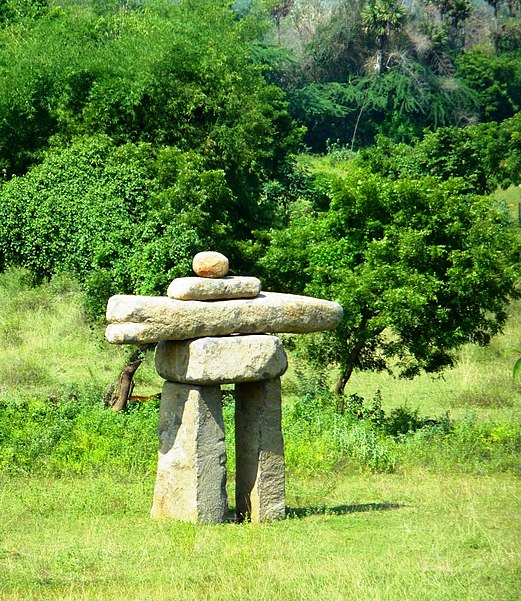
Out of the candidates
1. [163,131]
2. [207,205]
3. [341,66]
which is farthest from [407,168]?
[341,66]

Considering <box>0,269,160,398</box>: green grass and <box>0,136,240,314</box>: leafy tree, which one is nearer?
<box>0,136,240,314</box>: leafy tree

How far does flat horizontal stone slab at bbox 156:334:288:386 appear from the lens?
10.7 m

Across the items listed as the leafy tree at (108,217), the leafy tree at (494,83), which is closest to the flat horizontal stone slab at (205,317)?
the leafy tree at (108,217)

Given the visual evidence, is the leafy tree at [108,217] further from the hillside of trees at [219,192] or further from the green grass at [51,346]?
the green grass at [51,346]

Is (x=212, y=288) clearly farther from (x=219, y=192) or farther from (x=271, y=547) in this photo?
(x=219, y=192)

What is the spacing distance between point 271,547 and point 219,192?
11.5 metres

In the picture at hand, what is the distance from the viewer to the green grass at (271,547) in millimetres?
8992

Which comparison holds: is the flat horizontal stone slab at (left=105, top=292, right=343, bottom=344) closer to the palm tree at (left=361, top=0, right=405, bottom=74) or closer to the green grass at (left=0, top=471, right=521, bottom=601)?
the green grass at (left=0, top=471, right=521, bottom=601)

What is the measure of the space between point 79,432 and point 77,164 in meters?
6.24

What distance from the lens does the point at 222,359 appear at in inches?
424

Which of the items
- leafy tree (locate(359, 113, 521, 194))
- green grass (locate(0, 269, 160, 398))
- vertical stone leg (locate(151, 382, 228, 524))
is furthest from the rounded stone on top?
leafy tree (locate(359, 113, 521, 194))

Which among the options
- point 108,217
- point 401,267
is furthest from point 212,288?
point 108,217

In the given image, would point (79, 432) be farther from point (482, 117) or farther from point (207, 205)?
point (482, 117)

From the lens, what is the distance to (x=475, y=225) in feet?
55.4
